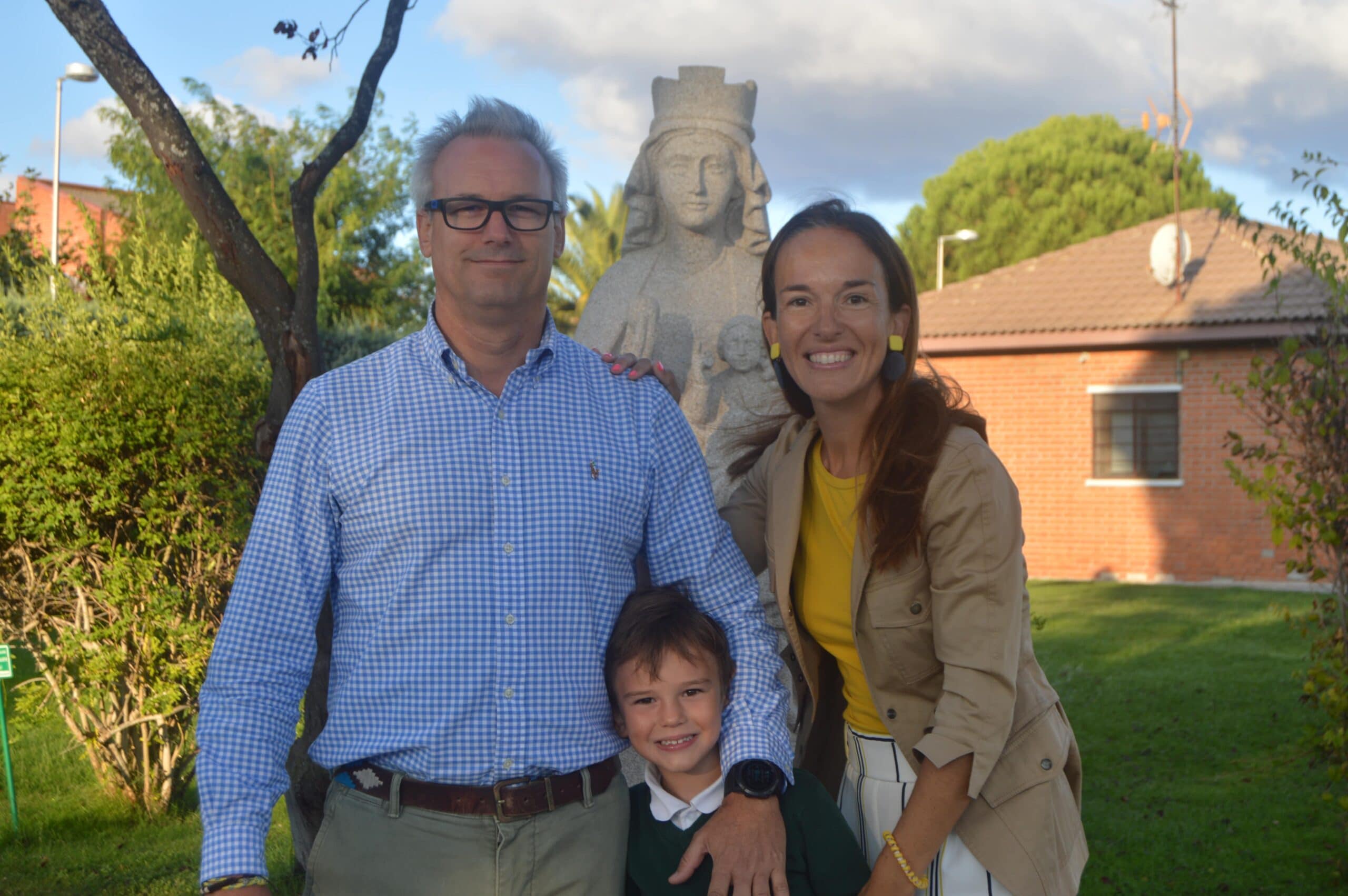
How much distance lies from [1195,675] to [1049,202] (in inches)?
1126

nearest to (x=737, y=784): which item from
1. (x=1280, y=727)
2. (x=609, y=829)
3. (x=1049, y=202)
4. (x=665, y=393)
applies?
(x=609, y=829)

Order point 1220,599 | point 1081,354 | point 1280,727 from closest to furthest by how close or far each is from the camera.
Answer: point 1280,727, point 1220,599, point 1081,354

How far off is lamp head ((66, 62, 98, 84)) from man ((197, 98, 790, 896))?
20.1 m

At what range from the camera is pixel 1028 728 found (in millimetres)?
2180

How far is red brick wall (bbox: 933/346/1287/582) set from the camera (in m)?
15.7

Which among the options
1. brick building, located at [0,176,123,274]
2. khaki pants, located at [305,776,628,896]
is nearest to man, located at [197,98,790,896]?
khaki pants, located at [305,776,628,896]

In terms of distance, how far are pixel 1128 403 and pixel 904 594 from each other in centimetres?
1591

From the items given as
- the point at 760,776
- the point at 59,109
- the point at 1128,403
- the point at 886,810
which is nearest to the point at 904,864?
the point at 886,810

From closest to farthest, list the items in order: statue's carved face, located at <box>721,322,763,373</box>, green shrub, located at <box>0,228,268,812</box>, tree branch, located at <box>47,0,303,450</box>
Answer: tree branch, located at <box>47,0,303,450</box> < statue's carved face, located at <box>721,322,763,373</box> < green shrub, located at <box>0,228,268,812</box>

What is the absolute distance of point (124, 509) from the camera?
5734 millimetres

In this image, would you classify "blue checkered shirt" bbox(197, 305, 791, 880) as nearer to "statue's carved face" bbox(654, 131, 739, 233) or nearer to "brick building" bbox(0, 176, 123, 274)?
"statue's carved face" bbox(654, 131, 739, 233)

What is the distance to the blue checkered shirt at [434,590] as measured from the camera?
2023 mm

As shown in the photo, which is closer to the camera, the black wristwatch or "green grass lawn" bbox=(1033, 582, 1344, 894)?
the black wristwatch

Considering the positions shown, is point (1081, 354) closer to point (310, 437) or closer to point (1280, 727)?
point (1280, 727)
